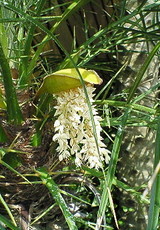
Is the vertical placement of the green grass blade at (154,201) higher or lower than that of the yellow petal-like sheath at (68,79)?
lower

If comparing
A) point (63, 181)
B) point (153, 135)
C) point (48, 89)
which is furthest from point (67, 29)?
point (48, 89)

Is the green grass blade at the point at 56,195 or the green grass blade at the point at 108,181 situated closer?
the green grass blade at the point at 108,181

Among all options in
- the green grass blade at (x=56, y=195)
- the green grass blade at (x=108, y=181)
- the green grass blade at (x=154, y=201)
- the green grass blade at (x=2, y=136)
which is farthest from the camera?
the green grass blade at (x=2, y=136)

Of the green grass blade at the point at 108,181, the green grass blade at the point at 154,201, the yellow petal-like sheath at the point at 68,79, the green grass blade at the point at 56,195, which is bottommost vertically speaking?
the green grass blade at the point at 56,195

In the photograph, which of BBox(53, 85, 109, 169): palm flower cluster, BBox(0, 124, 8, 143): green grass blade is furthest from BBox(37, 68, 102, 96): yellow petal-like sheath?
BBox(0, 124, 8, 143): green grass blade

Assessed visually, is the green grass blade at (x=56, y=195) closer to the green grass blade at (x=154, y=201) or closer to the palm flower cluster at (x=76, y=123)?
the palm flower cluster at (x=76, y=123)

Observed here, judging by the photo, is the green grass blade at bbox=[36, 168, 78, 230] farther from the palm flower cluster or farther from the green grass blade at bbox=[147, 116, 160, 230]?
the green grass blade at bbox=[147, 116, 160, 230]

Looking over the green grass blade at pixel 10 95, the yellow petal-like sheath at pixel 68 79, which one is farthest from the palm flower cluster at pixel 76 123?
the green grass blade at pixel 10 95
